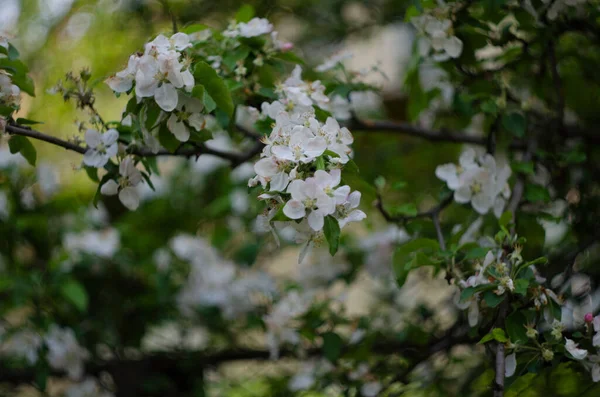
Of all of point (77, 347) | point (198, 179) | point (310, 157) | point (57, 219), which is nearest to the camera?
point (310, 157)

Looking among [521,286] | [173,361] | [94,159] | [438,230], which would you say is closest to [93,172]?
[94,159]

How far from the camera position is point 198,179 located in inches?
101

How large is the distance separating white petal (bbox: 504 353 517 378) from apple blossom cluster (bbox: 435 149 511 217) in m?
0.31

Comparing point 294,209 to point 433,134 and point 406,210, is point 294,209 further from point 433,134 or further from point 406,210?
point 433,134

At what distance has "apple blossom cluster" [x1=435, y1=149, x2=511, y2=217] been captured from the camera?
1.25m

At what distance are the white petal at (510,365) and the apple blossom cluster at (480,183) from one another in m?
0.31

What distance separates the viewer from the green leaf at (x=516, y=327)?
103cm

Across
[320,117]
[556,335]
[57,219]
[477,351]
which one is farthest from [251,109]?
[57,219]

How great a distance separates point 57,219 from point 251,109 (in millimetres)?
1271

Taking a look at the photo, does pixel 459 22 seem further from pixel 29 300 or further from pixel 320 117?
pixel 29 300

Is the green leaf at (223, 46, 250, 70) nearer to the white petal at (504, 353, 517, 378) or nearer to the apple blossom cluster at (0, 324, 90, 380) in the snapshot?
the white petal at (504, 353, 517, 378)

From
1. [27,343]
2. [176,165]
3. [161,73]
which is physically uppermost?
[161,73]

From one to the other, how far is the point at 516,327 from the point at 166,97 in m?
0.64

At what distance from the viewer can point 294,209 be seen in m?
0.85
